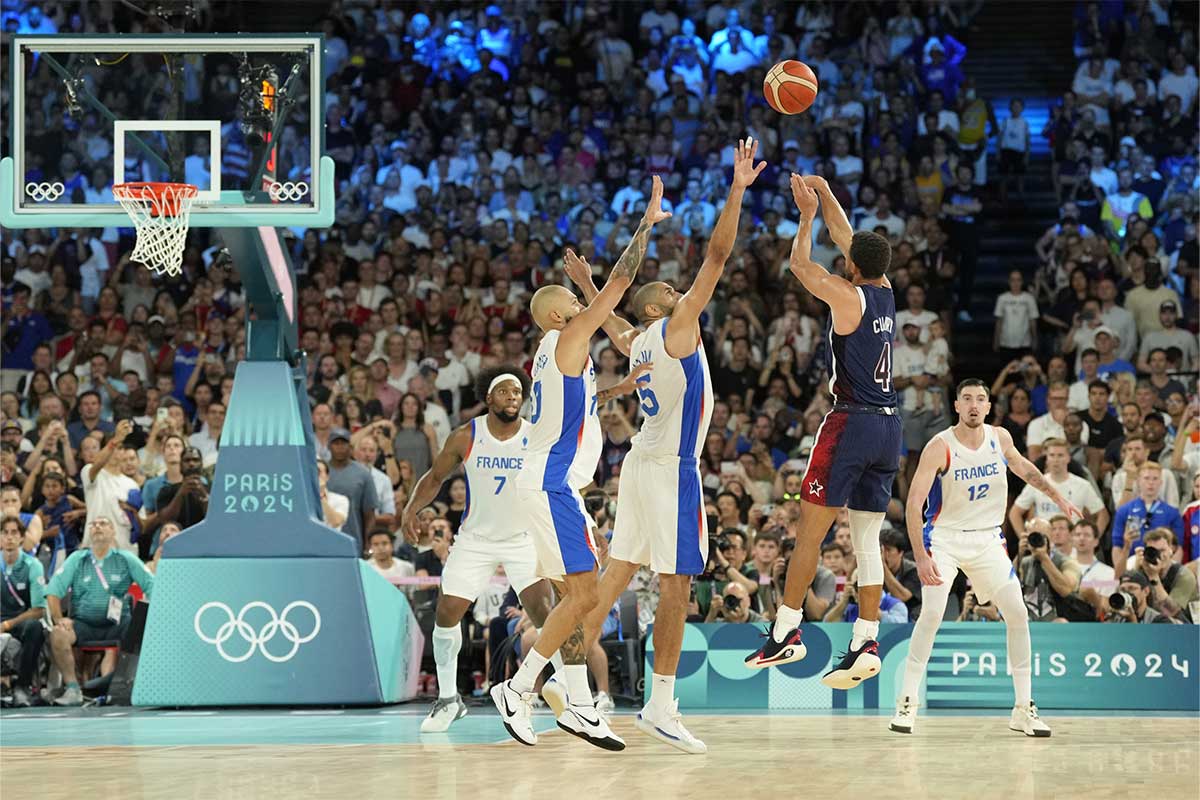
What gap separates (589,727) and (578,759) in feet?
0.86

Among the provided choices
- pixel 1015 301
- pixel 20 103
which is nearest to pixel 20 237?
pixel 20 103

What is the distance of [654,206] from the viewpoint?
9062mm

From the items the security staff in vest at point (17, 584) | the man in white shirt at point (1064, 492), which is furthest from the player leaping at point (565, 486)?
the security staff in vest at point (17, 584)

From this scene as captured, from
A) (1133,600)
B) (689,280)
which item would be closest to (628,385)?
(1133,600)

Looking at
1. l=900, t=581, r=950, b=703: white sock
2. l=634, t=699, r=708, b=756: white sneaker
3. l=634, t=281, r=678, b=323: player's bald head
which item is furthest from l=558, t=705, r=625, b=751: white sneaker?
l=900, t=581, r=950, b=703: white sock

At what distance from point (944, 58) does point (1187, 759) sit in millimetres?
12973

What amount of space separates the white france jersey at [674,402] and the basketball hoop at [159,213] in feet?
12.4

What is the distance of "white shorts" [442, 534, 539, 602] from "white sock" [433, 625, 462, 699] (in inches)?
10.5

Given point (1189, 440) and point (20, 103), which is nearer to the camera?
point (20, 103)

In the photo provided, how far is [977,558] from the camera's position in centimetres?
1066

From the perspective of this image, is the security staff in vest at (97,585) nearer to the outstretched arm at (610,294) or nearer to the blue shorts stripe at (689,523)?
the outstretched arm at (610,294)

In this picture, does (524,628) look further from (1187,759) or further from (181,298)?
(181,298)

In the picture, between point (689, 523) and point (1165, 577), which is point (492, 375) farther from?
point (1165, 577)

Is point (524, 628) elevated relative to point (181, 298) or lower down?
lower down
